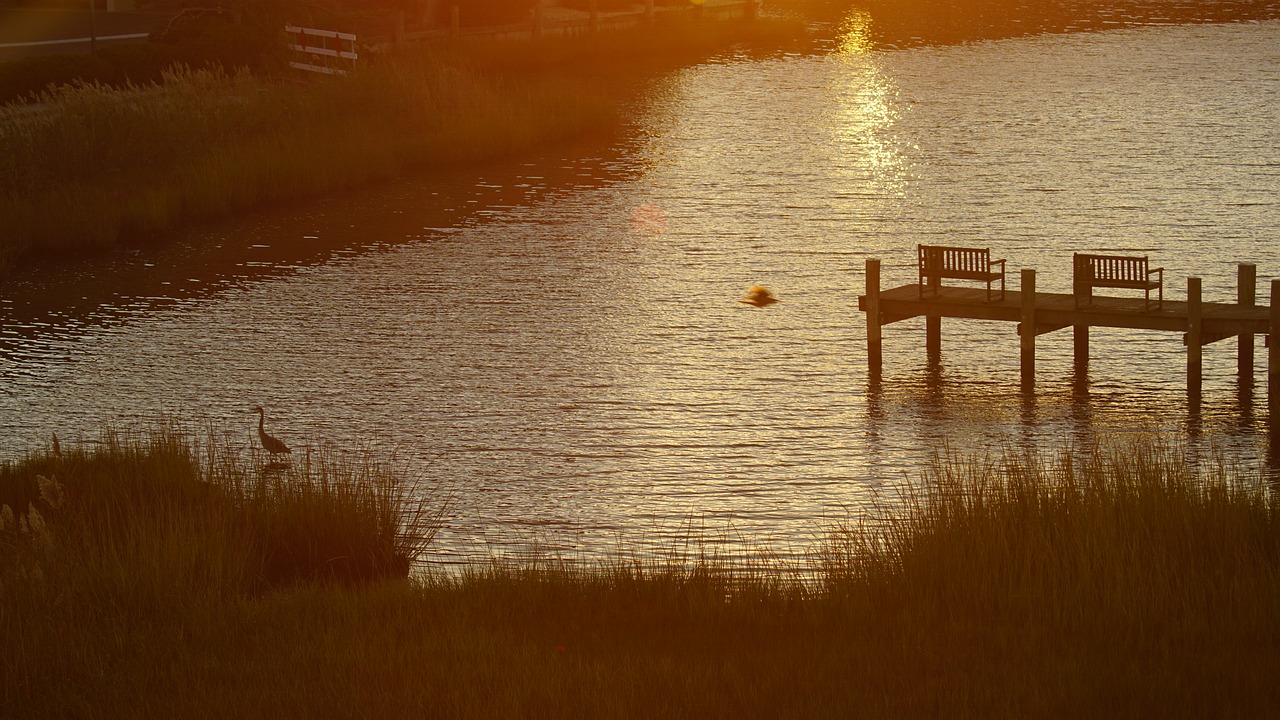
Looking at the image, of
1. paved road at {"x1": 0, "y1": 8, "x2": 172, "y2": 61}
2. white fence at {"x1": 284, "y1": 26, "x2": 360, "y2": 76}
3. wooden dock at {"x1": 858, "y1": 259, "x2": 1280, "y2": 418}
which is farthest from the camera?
paved road at {"x1": 0, "y1": 8, "x2": 172, "y2": 61}

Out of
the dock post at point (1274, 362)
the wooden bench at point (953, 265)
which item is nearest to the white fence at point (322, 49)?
the wooden bench at point (953, 265)

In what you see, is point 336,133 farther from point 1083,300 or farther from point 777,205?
point 1083,300

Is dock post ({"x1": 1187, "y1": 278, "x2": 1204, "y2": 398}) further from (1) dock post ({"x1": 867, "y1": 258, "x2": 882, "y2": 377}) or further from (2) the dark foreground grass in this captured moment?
(2) the dark foreground grass

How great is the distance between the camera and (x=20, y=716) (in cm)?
908

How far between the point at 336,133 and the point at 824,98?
20.7m

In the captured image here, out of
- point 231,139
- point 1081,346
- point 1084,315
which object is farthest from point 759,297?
point 231,139

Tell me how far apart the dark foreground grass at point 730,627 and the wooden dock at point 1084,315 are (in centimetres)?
727

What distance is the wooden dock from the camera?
18500 mm

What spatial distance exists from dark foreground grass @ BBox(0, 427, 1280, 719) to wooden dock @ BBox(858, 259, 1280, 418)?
7.27 m

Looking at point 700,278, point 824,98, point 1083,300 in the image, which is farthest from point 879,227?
point 824,98

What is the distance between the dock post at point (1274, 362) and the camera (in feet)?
58.5

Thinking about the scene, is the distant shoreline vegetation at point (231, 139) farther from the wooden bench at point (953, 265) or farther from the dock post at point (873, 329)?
the wooden bench at point (953, 265)

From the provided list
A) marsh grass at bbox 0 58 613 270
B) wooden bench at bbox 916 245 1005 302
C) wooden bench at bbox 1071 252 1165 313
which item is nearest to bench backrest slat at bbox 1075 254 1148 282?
wooden bench at bbox 1071 252 1165 313

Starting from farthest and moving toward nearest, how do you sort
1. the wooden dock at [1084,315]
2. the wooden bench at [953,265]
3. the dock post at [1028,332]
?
the wooden bench at [953,265]
the dock post at [1028,332]
the wooden dock at [1084,315]
